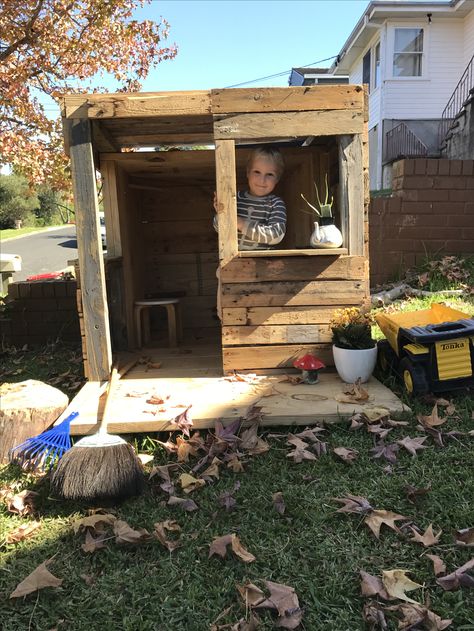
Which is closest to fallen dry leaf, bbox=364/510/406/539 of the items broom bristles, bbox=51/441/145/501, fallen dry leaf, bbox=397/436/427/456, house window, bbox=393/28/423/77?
fallen dry leaf, bbox=397/436/427/456

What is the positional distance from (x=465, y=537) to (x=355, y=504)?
463 millimetres

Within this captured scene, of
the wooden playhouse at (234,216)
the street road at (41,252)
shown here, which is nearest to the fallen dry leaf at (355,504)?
the wooden playhouse at (234,216)

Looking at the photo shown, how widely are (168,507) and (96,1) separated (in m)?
5.90

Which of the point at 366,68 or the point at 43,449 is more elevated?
the point at 366,68

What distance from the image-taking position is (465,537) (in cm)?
211

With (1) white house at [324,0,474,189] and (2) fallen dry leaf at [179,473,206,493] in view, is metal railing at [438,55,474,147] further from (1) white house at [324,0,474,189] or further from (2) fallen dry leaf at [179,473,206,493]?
(2) fallen dry leaf at [179,473,206,493]

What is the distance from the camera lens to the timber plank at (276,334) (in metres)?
3.79

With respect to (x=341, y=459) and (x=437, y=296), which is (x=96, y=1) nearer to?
(x=437, y=296)

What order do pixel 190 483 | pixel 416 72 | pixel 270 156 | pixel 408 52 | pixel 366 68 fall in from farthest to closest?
pixel 366 68 < pixel 416 72 < pixel 408 52 < pixel 270 156 < pixel 190 483

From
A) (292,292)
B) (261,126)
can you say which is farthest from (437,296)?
(261,126)

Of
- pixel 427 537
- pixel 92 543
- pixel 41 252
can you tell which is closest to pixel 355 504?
pixel 427 537

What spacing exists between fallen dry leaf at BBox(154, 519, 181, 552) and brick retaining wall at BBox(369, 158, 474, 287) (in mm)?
5378

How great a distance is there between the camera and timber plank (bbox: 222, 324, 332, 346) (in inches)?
149

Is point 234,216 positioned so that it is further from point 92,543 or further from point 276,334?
point 92,543
